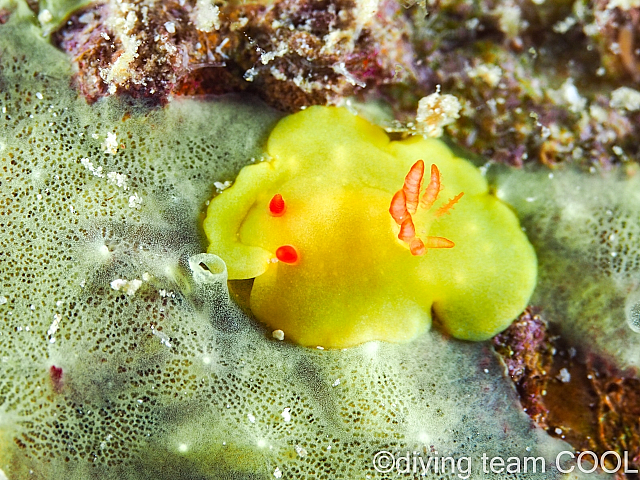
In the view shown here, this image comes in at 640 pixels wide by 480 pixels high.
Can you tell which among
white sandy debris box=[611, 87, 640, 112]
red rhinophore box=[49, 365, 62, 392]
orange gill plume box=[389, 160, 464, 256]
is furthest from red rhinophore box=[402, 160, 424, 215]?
red rhinophore box=[49, 365, 62, 392]

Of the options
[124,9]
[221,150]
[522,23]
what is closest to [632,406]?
[522,23]

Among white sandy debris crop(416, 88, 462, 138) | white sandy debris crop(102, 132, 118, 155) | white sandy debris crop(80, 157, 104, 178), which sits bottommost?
white sandy debris crop(80, 157, 104, 178)

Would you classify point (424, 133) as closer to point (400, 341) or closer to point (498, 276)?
point (498, 276)

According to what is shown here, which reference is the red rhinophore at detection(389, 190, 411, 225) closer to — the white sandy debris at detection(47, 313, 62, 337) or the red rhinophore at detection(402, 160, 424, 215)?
the red rhinophore at detection(402, 160, 424, 215)

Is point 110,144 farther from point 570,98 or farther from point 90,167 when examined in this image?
point 570,98

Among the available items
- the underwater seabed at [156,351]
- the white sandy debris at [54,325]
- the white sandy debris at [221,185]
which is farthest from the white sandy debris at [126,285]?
the white sandy debris at [221,185]

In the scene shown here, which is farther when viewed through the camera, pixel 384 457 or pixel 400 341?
pixel 400 341

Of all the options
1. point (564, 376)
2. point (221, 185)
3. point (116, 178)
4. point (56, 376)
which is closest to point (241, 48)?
point (221, 185)

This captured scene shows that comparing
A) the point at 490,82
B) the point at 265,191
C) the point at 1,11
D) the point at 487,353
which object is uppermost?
the point at 1,11
